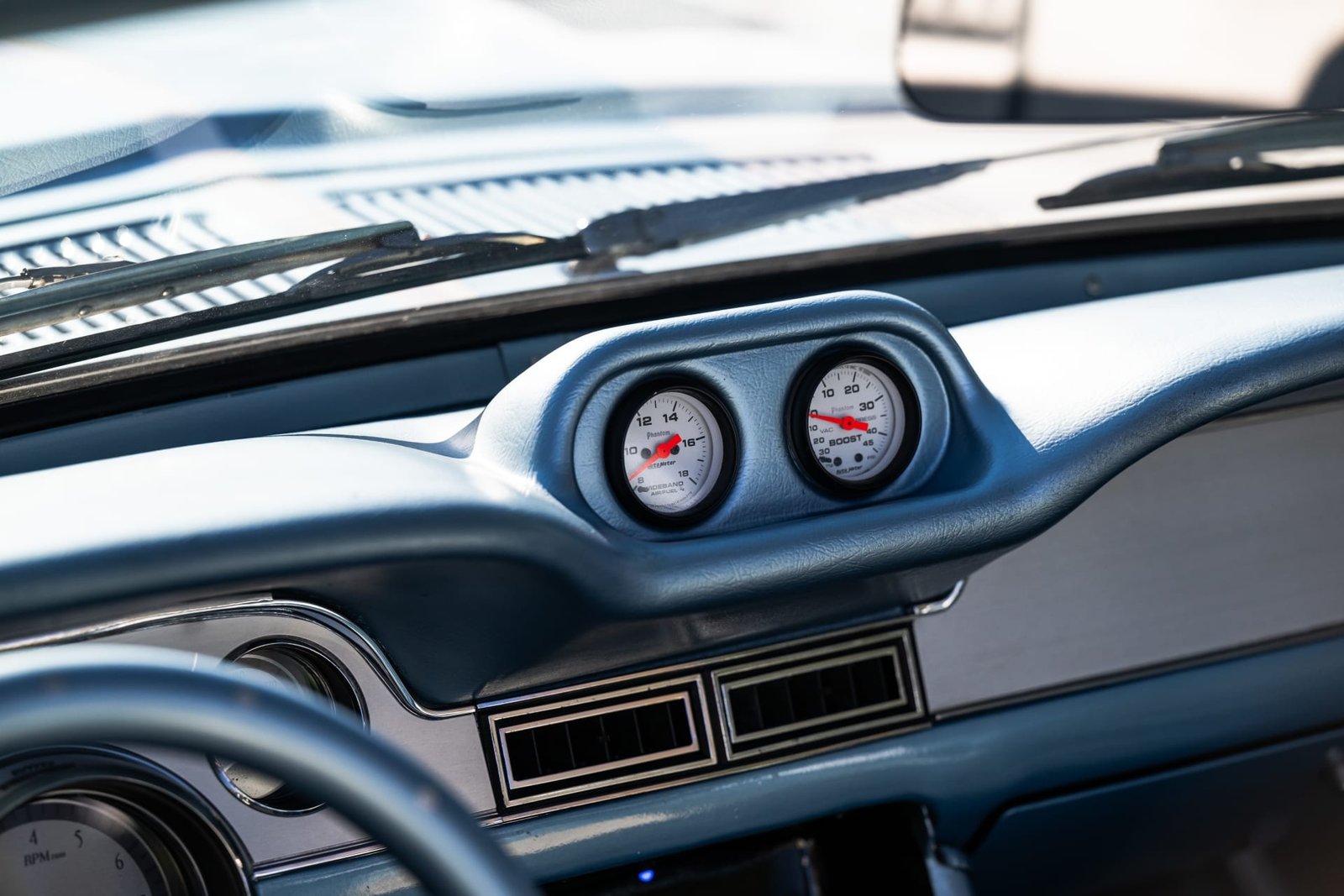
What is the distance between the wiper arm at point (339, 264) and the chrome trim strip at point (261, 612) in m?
0.42

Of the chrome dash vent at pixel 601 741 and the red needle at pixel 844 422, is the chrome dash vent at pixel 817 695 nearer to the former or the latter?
the chrome dash vent at pixel 601 741

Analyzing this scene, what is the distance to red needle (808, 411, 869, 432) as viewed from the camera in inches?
61.7

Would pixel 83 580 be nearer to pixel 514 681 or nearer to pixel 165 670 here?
pixel 165 670

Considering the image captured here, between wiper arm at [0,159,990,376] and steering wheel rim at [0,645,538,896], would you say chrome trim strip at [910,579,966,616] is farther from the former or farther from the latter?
steering wheel rim at [0,645,538,896]

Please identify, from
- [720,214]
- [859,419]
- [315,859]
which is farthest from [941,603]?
[315,859]

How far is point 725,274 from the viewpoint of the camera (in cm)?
183

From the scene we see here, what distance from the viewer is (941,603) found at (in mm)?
1779

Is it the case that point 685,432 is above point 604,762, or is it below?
above

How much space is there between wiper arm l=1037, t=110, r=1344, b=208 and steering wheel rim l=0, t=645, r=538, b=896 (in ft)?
5.02

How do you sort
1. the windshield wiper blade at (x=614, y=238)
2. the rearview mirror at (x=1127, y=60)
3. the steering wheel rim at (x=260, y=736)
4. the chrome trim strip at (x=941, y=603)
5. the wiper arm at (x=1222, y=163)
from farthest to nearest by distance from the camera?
the rearview mirror at (x=1127, y=60) < the wiper arm at (x=1222, y=163) < the chrome trim strip at (x=941, y=603) < the windshield wiper blade at (x=614, y=238) < the steering wheel rim at (x=260, y=736)

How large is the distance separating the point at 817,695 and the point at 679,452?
43 cm

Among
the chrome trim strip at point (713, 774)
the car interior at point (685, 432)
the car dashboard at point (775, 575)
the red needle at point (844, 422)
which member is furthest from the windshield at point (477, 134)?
the chrome trim strip at point (713, 774)

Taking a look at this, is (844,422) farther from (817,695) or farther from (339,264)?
(339,264)

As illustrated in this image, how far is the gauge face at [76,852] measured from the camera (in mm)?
1459
